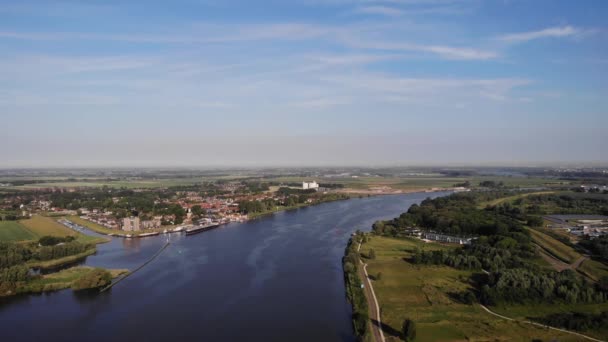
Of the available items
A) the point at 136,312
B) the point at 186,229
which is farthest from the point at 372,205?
the point at 136,312

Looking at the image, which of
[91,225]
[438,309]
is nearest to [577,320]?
[438,309]

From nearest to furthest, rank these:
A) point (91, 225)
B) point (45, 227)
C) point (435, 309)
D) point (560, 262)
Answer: point (435, 309) → point (560, 262) → point (45, 227) → point (91, 225)

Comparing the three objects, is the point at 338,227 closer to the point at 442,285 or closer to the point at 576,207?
the point at 442,285

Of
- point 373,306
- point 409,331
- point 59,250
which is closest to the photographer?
point 409,331

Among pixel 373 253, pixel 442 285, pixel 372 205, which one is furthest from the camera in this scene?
pixel 372 205

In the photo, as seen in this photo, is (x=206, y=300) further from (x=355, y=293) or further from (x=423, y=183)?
(x=423, y=183)
